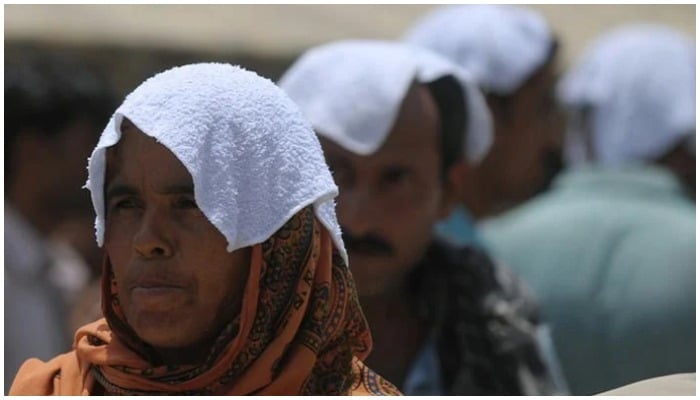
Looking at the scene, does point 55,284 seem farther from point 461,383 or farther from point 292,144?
point 292,144

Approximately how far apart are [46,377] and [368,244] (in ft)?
4.53

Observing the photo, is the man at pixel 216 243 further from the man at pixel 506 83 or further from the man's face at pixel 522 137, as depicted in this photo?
the man's face at pixel 522 137

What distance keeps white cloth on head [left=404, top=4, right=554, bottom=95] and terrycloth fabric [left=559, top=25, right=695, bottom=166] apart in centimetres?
21

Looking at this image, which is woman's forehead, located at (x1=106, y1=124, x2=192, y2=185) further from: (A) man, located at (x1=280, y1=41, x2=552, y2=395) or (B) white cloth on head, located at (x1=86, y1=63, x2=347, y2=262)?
(A) man, located at (x1=280, y1=41, x2=552, y2=395)

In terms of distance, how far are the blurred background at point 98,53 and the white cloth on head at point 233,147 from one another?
177 centimetres

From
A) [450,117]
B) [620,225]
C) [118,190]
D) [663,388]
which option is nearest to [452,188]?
[450,117]

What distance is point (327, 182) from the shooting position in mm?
2850

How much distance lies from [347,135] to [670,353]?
41.6 inches

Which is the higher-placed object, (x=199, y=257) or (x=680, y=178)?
(x=199, y=257)

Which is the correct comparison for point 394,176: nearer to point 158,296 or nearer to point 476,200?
point 476,200

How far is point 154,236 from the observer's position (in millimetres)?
2771

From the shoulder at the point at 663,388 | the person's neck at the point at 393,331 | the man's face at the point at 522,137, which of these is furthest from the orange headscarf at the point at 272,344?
the man's face at the point at 522,137

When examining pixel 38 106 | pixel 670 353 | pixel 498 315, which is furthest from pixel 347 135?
pixel 38 106

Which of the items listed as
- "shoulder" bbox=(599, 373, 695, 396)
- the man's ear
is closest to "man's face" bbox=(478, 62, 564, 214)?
the man's ear
